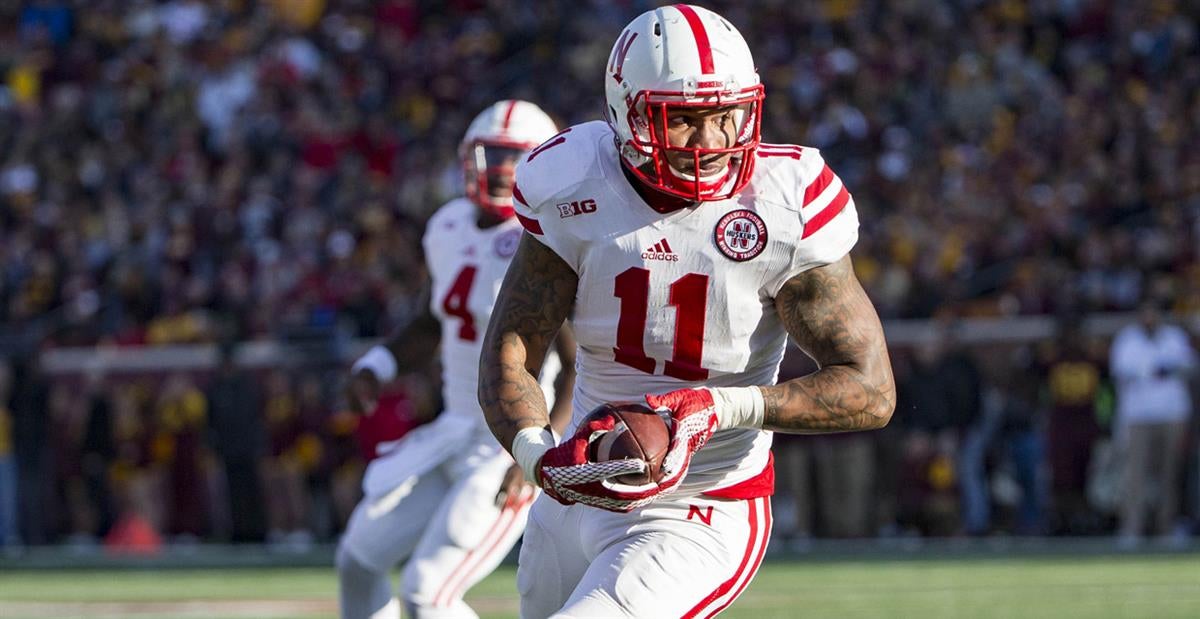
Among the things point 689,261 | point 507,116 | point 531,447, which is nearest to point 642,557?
point 531,447

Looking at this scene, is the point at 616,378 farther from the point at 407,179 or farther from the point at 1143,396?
the point at 407,179

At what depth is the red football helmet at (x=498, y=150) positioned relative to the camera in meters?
5.76

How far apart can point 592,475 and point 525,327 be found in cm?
58

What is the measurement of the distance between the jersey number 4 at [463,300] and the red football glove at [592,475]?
2226mm

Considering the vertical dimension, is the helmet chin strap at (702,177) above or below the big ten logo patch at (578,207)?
above

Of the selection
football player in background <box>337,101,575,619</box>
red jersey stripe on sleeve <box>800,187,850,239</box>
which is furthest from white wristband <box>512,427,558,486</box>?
football player in background <box>337,101,575,619</box>

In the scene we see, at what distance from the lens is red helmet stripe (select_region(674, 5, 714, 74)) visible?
3.70 m

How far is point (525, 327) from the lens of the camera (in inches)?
152

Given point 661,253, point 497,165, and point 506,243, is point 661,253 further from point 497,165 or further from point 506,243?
point 497,165

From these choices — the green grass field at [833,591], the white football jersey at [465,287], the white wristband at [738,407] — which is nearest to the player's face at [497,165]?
the white football jersey at [465,287]

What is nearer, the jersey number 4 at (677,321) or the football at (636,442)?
the football at (636,442)

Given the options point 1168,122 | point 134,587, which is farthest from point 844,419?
point 1168,122

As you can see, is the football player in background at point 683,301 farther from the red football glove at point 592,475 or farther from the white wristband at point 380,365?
the white wristband at point 380,365

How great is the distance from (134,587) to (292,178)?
6.91 meters
